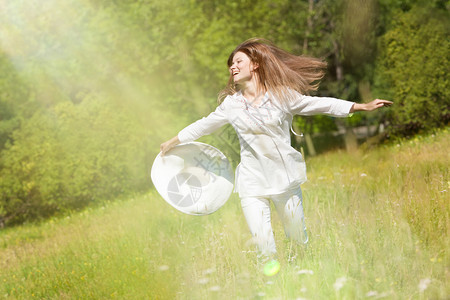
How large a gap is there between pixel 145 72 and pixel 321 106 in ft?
35.5

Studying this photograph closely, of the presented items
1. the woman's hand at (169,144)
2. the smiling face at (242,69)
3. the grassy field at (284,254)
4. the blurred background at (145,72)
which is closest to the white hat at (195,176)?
the woman's hand at (169,144)

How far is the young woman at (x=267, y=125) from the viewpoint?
334cm

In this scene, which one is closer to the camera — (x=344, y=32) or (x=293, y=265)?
(x=293, y=265)

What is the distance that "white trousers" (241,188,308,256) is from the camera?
133 inches

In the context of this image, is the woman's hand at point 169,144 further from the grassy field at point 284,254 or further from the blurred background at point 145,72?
the blurred background at point 145,72

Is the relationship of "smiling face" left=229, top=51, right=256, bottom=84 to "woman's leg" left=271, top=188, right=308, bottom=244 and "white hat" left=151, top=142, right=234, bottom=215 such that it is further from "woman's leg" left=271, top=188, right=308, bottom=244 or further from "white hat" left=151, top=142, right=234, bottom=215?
"woman's leg" left=271, top=188, right=308, bottom=244

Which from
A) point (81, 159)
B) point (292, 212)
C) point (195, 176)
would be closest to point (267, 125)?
point (292, 212)

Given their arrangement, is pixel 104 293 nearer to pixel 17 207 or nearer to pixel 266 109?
pixel 266 109

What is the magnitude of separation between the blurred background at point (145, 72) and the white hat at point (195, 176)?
6.54 meters

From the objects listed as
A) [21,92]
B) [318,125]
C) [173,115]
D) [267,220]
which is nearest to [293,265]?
[267,220]

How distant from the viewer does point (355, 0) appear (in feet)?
44.4

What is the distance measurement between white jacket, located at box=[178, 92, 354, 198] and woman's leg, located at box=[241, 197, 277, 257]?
74 mm

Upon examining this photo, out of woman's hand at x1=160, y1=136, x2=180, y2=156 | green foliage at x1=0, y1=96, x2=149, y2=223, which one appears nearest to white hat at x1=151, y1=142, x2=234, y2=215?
woman's hand at x1=160, y1=136, x2=180, y2=156

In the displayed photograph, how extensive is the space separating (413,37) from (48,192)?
1052 centimetres
